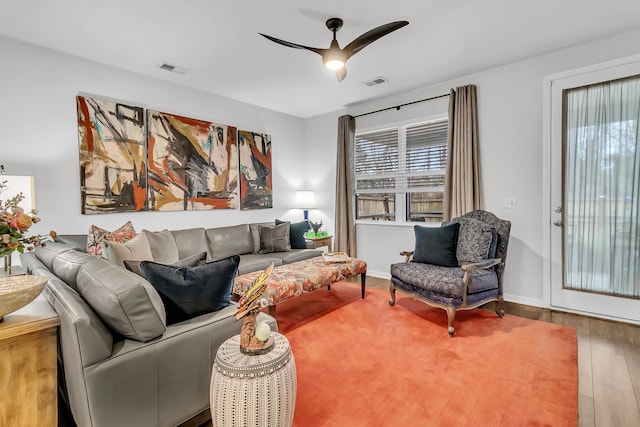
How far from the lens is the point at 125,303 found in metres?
1.36

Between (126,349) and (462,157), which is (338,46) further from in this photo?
(126,349)

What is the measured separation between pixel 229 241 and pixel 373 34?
2977 mm

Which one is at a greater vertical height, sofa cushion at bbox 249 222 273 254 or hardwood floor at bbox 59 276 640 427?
sofa cushion at bbox 249 222 273 254

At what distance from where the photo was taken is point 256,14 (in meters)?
2.54

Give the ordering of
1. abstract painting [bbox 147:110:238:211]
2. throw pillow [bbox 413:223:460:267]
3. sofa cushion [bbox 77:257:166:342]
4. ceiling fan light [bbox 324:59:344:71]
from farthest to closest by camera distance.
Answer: abstract painting [bbox 147:110:238:211], throw pillow [bbox 413:223:460:267], ceiling fan light [bbox 324:59:344:71], sofa cushion [bbox 77:257:166:342]

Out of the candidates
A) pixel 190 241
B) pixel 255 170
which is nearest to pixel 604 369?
pixel 190 241

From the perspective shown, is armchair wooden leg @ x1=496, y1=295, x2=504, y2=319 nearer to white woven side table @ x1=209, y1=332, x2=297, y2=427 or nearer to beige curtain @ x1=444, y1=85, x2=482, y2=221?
beige curtain @ x1=444, y1=85, x2=482, y2=221

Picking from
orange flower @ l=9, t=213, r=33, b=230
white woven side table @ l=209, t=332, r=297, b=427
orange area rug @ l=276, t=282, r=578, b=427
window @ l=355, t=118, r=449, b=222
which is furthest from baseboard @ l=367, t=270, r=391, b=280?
orange flower @ l=9, t=213, r=33, b=230

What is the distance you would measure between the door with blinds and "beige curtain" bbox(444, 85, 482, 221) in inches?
29.6

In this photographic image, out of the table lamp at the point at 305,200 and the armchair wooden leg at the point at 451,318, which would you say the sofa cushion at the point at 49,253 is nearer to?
the armchair wooden leg at the point at 451,318

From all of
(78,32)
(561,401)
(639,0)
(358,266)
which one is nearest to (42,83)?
(78,32)

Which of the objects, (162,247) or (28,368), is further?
(162,247)

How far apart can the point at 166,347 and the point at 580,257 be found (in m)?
3.83

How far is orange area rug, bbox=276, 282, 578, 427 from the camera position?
5.73 feet
